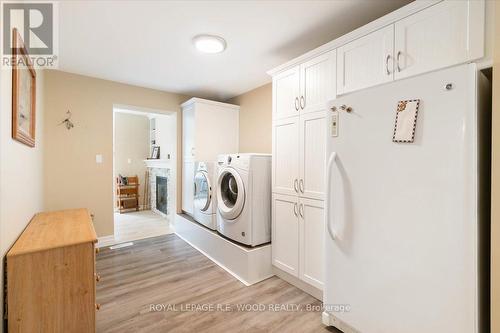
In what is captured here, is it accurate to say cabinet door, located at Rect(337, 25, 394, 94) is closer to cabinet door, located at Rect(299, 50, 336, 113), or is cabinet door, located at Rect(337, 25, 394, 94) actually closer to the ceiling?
cabinet door, located at Rect(299, 50, 336, 113)

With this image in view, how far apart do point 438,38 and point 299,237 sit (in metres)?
1.72

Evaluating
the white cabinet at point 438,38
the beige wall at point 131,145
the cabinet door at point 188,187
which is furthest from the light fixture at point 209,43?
the beige wall at point 131,145

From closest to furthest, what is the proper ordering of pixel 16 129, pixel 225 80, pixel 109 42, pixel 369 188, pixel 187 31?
pixel 369 188 < pixel 16 129 < pixel 187 31 < pixel 109 42 < pixel 225 80

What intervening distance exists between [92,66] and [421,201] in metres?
3.45

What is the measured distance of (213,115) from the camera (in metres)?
3.60

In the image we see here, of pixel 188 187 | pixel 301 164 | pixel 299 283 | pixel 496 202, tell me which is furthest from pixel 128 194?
pixel 496 202

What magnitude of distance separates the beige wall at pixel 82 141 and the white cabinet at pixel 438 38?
3.34 metres

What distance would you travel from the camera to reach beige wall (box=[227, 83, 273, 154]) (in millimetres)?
3236

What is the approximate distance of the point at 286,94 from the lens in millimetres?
2244

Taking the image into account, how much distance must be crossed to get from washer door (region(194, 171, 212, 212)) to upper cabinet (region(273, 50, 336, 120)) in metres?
1.34

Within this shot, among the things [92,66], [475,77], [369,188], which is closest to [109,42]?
[92,66]

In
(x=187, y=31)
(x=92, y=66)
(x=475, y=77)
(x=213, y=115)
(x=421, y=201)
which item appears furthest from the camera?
(x=213, y=115)

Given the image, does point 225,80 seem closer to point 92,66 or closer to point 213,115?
point 213,115

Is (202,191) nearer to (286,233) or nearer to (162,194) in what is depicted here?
(286,233)
